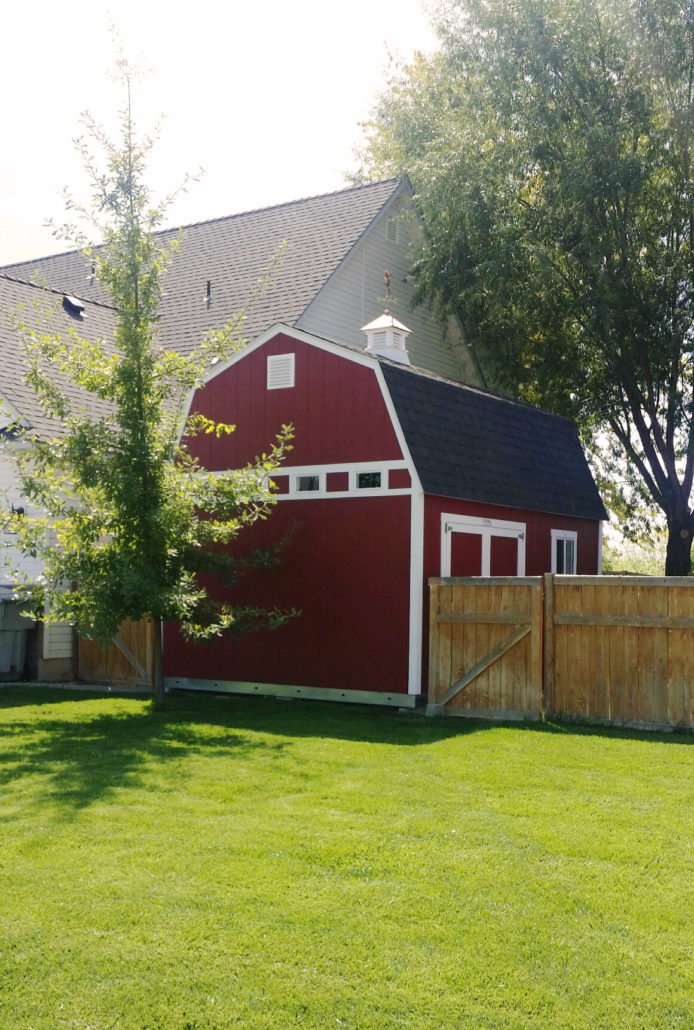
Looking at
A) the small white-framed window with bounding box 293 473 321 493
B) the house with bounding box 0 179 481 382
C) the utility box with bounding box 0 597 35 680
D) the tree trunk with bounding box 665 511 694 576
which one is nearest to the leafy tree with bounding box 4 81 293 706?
the small white-framed window with bounding box 293 473 321 493

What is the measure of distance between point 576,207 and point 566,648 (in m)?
12.4

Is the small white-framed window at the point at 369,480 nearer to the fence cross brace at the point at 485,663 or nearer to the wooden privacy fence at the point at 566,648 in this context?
the wooden privacy fence at the point at 566,648

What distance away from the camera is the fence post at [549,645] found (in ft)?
35.3

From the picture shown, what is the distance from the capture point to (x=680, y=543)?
21969mm

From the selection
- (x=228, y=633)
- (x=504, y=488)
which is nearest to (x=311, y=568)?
(x=228, y=633)

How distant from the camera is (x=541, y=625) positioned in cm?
1081

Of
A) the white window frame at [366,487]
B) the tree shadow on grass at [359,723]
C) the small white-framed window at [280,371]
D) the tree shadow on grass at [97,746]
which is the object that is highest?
the small white-framed window at [280,371]

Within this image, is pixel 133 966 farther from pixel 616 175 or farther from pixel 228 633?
pixel 616 175

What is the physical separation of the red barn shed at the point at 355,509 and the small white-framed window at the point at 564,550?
39.9 inches

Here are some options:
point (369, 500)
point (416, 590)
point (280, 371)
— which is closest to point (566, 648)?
point (416, 590)

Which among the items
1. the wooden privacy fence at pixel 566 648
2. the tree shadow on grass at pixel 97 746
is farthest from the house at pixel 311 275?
Result: the tree shadow on grass at pixel 97 746

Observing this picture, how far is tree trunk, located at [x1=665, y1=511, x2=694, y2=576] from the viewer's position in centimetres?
2192

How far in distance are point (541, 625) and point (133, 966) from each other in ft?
24.2

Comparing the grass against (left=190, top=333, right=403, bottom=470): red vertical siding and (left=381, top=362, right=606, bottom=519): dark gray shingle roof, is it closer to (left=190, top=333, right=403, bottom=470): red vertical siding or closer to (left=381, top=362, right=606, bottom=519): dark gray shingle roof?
(left=381, top=362, right=606, bottom=519): dark gray shingle roof
